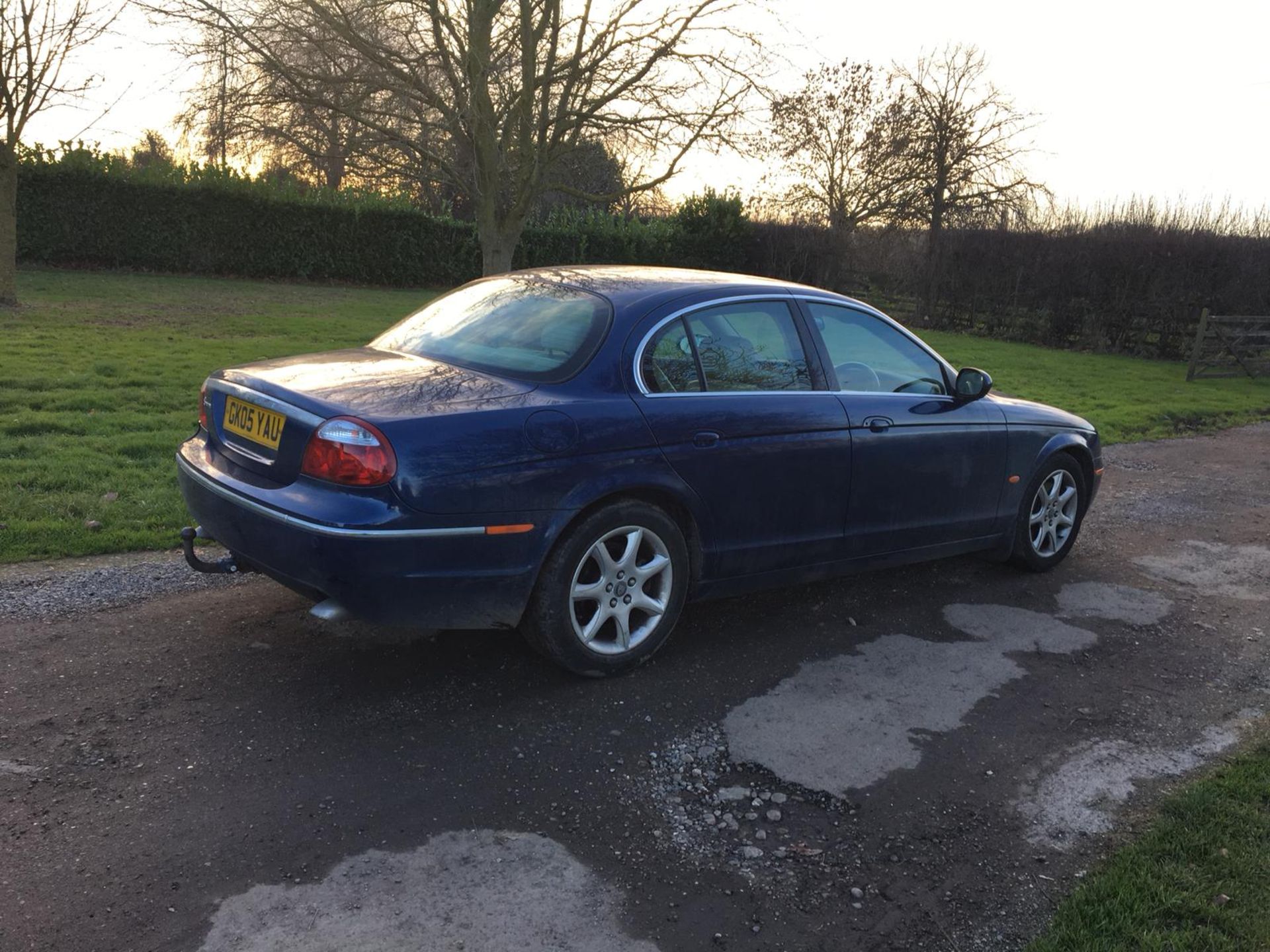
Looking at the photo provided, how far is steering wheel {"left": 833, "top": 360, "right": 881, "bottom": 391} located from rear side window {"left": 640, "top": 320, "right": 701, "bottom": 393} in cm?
88

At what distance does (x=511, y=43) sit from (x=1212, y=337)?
14.9 m

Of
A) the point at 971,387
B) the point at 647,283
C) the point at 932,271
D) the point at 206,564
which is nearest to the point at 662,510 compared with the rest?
the point at 647,283

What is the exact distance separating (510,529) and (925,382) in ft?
8.71

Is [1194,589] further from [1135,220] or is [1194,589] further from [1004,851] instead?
[1135,220]

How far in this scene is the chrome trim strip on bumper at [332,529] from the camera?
3414mm

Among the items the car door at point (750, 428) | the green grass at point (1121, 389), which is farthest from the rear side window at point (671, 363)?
the green grass at point (1121, 389)

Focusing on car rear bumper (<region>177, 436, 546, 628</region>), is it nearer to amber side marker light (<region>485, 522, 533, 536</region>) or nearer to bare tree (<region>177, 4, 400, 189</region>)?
amber side marker light (<region>485, 522, 533, 536</region>)

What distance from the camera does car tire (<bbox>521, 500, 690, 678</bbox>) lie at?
12.6ft

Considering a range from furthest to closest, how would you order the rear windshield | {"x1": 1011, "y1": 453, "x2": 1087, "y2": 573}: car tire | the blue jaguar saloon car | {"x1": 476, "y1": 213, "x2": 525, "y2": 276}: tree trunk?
{"x1": 476, "y1": 213, "x2": 525, "y2": 276}: tree trunk, {"x1": 1011, "y1": 453, "x2": 1087, "y2": 573}: car tire, the rear windshield, the blue jaguar saloon car

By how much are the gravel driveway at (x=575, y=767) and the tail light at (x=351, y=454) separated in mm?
887

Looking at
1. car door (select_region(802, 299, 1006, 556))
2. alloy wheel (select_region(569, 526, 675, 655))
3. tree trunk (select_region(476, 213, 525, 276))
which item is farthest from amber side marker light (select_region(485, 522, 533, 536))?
tree trunk (select_region(476, 213, 525, 276))

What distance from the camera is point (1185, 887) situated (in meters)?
2.90

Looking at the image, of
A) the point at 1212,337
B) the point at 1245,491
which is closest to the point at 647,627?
the point at 1245,491

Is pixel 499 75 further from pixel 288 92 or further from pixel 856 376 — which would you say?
pixel 856 376
